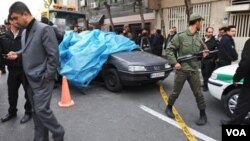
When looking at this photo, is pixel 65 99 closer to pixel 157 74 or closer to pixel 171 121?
pixel 157 74

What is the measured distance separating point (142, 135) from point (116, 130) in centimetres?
44

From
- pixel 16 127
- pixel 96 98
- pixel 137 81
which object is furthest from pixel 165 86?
pixel 16 127

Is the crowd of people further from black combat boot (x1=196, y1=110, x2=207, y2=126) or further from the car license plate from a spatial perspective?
the car license plate

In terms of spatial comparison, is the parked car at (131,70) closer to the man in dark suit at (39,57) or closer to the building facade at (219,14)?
the man in dark suit at (39,57)

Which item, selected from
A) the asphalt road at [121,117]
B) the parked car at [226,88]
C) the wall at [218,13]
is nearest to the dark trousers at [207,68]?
the asphalt road at [121,117]

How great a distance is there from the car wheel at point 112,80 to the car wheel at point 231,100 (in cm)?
244

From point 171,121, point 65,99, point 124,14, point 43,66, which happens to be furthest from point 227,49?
point 124,14

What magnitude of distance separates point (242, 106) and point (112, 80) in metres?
3.32

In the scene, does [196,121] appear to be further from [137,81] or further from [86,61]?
[86,61]

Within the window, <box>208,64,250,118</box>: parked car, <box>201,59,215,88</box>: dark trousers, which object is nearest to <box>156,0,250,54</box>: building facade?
the window

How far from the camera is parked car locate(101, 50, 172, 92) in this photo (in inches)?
218

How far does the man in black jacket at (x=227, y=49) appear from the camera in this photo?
216 inches

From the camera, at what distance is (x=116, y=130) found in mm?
3891

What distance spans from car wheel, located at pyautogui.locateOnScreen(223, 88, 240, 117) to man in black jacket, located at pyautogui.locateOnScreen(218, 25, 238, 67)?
1.49 m
